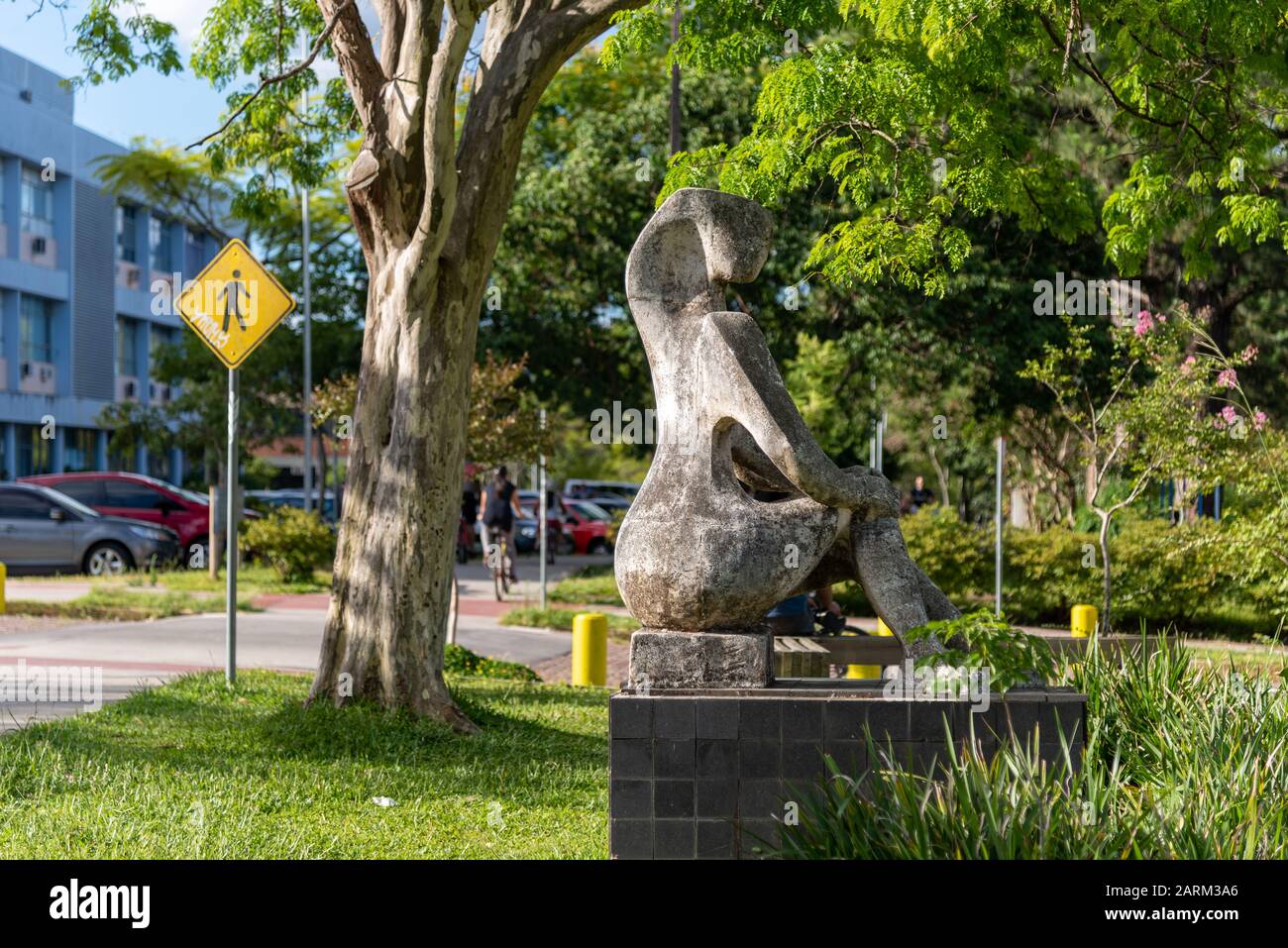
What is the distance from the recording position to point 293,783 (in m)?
8.05

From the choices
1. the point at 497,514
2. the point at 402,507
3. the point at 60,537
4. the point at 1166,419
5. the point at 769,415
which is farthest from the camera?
the point at 60,537

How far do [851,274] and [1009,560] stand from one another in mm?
10927

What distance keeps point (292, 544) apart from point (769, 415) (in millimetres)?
18084

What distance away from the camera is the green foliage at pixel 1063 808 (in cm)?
493

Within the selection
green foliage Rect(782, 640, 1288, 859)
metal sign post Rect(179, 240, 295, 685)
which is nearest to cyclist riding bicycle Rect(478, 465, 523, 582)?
metal sign post Rect(179, 240, 295, 685)

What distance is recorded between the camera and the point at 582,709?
11367 millimetres

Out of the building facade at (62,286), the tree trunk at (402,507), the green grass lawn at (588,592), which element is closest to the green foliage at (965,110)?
the tree trunk at (402,507)

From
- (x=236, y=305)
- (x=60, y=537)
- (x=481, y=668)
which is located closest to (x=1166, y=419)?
(x=481, y=668)

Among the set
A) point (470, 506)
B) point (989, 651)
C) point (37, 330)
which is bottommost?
point (989, 651)

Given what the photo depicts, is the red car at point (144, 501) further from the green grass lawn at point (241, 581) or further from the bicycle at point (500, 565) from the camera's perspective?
Answer: the bicycle at point (500, 565)

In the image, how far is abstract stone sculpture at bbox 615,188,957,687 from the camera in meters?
6.06

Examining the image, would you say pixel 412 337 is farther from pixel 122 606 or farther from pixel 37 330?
pixel 37 330

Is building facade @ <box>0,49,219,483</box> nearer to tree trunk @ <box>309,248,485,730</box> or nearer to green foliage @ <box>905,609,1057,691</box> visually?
tree trunk @ <box>309,248,485,730</box>
